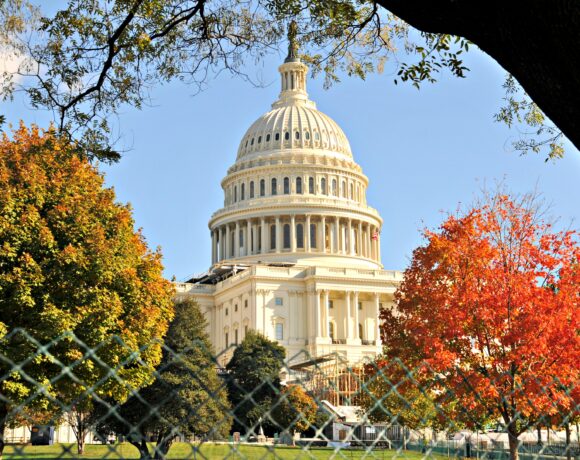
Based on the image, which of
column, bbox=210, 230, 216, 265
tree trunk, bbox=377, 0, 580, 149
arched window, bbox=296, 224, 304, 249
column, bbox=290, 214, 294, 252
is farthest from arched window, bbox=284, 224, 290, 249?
tree trunk, bbox=377, 0, 580, 149

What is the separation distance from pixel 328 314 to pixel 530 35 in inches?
4046

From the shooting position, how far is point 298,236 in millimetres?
122188

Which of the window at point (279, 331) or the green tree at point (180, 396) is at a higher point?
the window at point (279, 331)

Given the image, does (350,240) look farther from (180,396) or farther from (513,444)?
(513,444)

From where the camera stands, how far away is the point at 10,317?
2894cm

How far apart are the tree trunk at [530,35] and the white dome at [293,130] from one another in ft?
403

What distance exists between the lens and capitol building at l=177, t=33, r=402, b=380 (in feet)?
352

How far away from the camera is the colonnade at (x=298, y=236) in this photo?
396ft

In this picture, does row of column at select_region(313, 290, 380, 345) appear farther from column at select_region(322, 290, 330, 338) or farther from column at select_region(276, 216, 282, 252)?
column at select_region(276, 216, 282, 252)

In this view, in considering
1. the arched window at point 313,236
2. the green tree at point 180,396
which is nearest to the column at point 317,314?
the arched window at point 313,236

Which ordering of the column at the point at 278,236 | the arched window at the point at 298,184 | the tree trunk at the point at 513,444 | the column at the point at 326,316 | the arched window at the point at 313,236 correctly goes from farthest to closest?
1. the arched window at the point at 298,184
2. the arched window at the point at 313,236
3. the column at the point at 278,236
4. the column at the point at 326,316
5. the tree trunk at the point at 513,444

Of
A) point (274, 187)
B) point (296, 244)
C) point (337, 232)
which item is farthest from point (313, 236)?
point (274, 187)

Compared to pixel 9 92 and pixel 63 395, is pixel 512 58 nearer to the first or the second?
pixel 9 92

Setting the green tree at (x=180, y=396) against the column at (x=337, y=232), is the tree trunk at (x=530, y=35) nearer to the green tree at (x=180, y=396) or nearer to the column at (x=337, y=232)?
the green tree at (x=180, y=396)
